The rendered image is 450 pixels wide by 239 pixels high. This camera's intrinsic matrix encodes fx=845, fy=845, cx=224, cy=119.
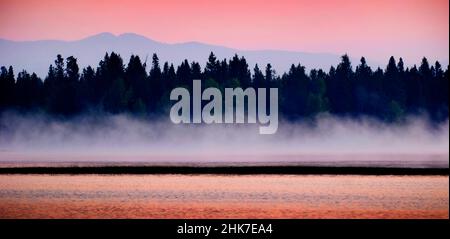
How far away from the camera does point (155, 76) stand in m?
131

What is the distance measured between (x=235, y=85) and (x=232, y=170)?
221 feet

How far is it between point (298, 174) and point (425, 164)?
36.9 ft

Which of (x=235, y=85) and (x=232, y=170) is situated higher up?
(x=235, y=85)

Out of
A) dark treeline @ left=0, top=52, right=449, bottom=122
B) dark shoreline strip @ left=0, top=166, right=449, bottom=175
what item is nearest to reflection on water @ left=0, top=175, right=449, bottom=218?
dark shoreline strip @ left=0, top=166, right=449, bottom=175

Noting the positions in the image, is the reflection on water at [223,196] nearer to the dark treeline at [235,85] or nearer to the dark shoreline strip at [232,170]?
the dark shoreline strip at [232,170]

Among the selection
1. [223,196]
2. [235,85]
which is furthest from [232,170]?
[235,85]

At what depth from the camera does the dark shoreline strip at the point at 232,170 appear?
188 ft

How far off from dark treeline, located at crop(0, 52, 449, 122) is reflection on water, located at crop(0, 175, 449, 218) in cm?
7130

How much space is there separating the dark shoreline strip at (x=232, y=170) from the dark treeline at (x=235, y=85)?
6141 centimetres

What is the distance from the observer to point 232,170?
2447 inches

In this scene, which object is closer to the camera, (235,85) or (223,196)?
(223,196)

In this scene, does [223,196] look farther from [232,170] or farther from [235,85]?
[235,85]

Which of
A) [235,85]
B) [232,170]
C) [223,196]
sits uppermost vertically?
[235,85]
